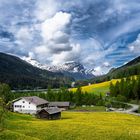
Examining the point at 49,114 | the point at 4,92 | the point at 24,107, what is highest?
the point at 4,92

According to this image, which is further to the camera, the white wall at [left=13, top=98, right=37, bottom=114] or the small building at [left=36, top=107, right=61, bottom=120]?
the white wall at [left=13, top=98, right=37, bottom=114]

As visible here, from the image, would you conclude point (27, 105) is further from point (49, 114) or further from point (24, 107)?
point (49, 114)

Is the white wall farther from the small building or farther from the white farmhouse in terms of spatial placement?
the small building

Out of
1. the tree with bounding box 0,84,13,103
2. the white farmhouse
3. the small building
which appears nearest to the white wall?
the white farmhouse

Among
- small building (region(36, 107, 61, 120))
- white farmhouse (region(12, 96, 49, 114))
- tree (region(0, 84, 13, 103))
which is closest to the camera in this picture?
tree (region(0, 84, 13, 103))

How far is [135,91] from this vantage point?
192 meters

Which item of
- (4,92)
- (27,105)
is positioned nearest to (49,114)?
(4,92)

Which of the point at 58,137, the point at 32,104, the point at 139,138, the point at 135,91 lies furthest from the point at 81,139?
the point at 135,91

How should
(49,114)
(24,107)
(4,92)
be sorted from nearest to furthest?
1. (4,92)
2. (49,114)
3. (24,107)

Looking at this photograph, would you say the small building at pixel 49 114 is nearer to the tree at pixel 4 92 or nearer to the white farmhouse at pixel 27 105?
the tree at pixel 4 92

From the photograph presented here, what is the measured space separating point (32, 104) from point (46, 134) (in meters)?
93.2

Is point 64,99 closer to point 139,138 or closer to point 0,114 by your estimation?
point 139,138

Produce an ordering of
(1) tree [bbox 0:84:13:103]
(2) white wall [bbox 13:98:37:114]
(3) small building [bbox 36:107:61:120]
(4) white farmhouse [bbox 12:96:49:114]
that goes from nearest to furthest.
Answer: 1. (1) tree [bbox 0:84:13:103]
2. (3) small building [bbox 36:107:61:120]
3. (2) white wall [bbox 13:98:37:114]
4. (4) white farmhouse [bbox 12:96:49:114]

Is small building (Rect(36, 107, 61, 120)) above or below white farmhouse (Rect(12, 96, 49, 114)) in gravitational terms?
below
